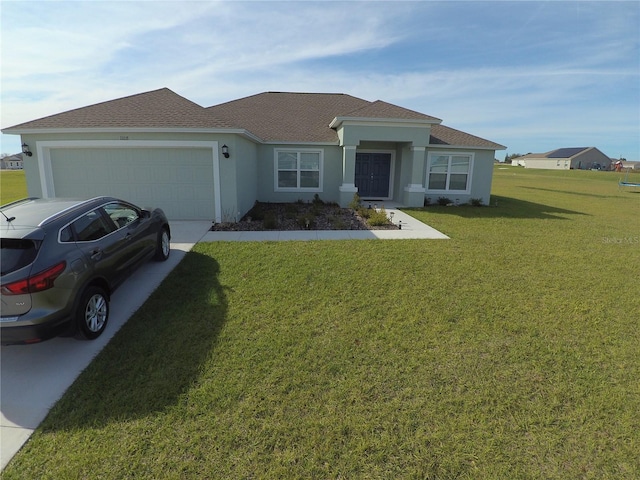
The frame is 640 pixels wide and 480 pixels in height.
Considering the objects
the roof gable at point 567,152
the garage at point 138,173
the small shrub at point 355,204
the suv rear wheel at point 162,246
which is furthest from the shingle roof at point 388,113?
the roof gable at point 567,152

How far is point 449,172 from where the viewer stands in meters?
15.9

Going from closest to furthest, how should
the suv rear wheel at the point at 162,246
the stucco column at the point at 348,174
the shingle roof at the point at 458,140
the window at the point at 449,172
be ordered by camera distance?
the suv rear wheel at the point at 162,246 < the stucco column at the point at 348,174 < the shingle roof at the point at 458,140 < the window at the point at 449,172

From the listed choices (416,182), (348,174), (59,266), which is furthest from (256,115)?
(59,266)

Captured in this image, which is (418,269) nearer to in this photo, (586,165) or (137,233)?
(137,233)

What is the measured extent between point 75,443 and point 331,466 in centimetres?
213

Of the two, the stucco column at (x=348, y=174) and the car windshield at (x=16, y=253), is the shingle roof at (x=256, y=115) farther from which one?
the car windshield at (x=16, y=253)

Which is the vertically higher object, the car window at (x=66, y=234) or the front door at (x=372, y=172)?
the front door at (x=372, y=172)

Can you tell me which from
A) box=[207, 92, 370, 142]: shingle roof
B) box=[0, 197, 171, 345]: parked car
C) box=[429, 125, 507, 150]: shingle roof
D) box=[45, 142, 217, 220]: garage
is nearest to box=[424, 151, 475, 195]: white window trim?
box=[429, 125, 507, 150]: shingle roof

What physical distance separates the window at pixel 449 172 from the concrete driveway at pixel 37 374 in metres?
13.9

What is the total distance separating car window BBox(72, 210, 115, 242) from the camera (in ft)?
14.1

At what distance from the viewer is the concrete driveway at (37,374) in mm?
2902

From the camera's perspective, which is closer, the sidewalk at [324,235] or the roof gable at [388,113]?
the sidewalk at [324,235]

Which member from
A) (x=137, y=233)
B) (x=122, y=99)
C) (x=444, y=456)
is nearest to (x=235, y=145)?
(x=122, y=99)

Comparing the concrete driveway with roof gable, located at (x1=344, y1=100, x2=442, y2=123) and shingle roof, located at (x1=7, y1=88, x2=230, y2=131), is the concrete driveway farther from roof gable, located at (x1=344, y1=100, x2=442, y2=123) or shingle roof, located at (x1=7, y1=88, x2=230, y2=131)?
roof gable, located at (x1=344, y1=100, x2=442, y2=123)
